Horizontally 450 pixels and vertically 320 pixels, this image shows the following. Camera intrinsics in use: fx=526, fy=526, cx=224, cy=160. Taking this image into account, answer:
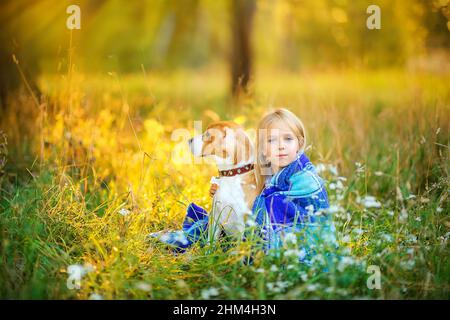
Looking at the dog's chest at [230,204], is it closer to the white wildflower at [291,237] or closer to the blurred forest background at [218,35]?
the white wildflower at [291,237]

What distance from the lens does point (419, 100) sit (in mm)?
5273

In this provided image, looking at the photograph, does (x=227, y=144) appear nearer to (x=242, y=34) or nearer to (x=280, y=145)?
(x=280, y=145)

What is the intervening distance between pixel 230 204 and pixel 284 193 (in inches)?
14.2

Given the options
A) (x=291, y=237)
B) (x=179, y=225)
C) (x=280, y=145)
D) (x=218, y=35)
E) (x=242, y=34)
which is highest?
(x=218, y=35)

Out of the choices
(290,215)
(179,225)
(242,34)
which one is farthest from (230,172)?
(242,34)

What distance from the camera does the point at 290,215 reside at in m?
3.37

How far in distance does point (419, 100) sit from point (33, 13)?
650cm

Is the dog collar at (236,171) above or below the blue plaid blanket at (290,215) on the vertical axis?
above

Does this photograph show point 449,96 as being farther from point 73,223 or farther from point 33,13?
point 33,13

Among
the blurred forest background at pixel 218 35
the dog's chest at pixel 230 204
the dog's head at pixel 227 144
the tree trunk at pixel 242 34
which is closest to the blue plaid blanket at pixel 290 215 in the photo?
the dog's chest at pixel 230 204

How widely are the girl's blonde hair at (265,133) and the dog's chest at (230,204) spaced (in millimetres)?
178

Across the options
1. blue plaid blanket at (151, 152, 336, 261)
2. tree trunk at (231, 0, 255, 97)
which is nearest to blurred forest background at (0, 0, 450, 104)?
tree trunk at (231, 0, 255, 97)

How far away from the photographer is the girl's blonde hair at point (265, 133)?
3553 mm

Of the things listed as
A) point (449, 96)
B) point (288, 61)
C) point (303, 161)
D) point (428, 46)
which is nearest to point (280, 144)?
point (303, 161)
